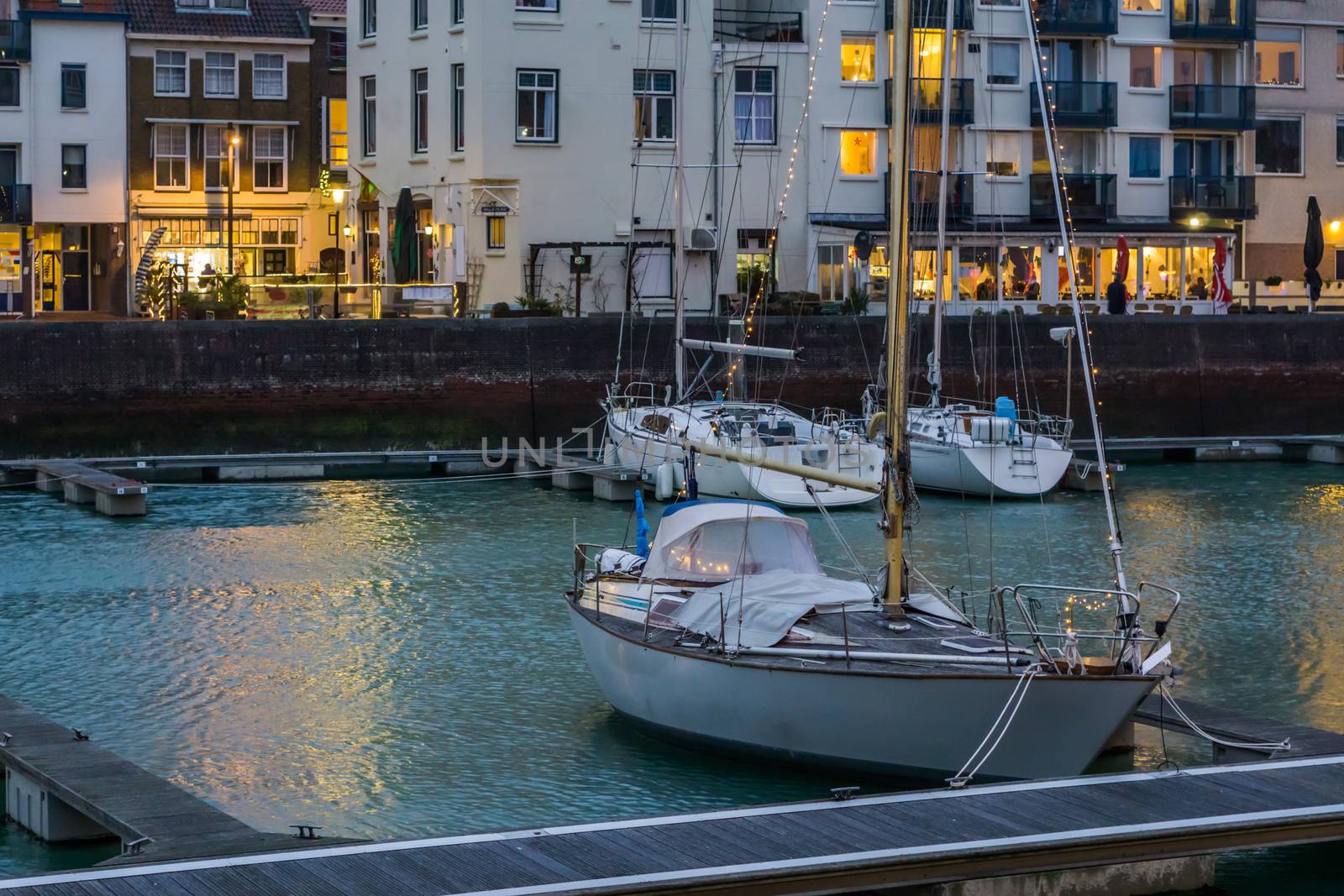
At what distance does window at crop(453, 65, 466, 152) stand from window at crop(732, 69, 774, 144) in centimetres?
727

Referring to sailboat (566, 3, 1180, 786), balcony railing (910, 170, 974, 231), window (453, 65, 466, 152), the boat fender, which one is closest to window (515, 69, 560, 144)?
window (453, 65, 466, 152)

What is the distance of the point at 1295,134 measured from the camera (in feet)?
211

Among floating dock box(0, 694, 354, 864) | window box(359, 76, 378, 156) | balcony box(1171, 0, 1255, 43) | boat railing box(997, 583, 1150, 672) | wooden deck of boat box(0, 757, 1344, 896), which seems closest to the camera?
wooden deck of boat box(0, 757, 1344, 896)

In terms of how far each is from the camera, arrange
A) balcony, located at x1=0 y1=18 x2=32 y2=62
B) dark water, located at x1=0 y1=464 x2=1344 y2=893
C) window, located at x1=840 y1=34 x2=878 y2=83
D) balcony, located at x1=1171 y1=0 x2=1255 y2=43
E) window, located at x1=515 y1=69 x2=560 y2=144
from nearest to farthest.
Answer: dark water, located at x1=0 y1=464 x2=1344 y2=893, window, located at x1=515 y1=69 x2=560 y2=144, window, located at x1=840 y1=34 x2=878 y2=83, balcony, located at x1=0 y1=18 x2=32 y2=62, balcony, located at x1=1171 y1=0 x2=1255 y2=43

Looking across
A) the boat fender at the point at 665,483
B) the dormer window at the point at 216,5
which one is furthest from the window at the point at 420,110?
the boat fender at the point at 665,483

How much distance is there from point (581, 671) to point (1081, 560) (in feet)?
39.7

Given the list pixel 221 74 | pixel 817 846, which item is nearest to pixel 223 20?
pixel 221 74

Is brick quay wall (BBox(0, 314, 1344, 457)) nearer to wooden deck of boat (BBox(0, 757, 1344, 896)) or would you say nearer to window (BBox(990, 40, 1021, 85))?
window (BBox(990, 40, 1021, 85))

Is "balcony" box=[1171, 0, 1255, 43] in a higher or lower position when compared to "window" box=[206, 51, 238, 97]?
higher

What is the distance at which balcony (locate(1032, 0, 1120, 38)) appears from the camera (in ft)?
193

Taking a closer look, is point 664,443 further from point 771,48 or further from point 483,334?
point 771,48

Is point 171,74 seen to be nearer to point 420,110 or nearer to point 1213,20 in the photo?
point 420,110

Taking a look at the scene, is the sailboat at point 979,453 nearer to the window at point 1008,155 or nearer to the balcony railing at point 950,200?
the balcony railing at point 950,200

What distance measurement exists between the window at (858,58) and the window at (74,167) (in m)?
23.0
